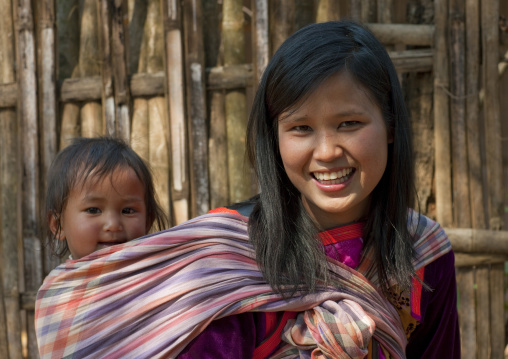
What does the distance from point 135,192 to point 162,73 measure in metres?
1.55

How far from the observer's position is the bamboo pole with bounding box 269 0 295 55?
148 inches

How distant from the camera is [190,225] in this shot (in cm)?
200

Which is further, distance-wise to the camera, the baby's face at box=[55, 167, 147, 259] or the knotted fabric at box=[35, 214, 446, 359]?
the baby's face at box=[55, 167, 147, 259]

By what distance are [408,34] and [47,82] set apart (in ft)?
6.67

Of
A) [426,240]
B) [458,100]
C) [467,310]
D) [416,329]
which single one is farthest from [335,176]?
[467,310]

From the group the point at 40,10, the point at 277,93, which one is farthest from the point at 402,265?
the point at 40,10

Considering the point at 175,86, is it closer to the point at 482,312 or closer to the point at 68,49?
the point at 68,49

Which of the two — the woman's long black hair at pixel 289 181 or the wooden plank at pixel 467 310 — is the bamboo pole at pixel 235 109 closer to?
the wooden plank at pixel 467 310

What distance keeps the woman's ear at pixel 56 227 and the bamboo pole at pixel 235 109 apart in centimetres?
148

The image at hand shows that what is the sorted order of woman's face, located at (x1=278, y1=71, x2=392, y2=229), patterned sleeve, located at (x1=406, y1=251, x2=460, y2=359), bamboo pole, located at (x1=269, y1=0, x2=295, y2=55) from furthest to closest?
bamboo pole, located at (x1=269, y1=0, x2=295, y2=55) → patterned sleeve, located at (x1=406, y1=251, x2=460, y2=359) → woman's face, located at (x1=278, y1=71, x2=392, y2=229)

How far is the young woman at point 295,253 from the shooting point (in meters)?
1.87

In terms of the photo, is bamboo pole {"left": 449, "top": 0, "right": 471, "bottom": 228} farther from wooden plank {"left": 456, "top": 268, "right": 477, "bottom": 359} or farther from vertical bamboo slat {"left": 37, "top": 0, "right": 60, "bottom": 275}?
vertical bamboo slat {"left": 37, "top": 0, "right": 60, "bottom": 275}

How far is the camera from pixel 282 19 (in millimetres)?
3764

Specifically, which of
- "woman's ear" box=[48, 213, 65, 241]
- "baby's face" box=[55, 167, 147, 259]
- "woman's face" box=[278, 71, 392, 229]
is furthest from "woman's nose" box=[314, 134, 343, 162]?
"woman's ear" box=[48, 213, 65, 241]
